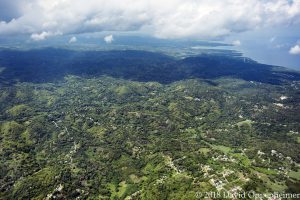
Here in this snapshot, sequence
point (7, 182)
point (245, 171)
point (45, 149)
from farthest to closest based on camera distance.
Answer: point (45, 149) < point (7, 182) < point (245, 171)

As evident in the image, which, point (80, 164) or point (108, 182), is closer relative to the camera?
point (108, 182)

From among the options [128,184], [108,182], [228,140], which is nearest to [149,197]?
[128,184]

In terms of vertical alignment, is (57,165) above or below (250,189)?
below

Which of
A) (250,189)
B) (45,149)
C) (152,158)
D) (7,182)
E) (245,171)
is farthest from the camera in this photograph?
(45,149)

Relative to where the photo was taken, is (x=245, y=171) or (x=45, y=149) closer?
(x=245, y=171)

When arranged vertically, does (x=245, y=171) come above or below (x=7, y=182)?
above

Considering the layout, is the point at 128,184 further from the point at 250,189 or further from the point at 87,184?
the point at 250,189

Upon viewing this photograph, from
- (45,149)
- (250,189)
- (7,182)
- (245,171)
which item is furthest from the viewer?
(45,149)

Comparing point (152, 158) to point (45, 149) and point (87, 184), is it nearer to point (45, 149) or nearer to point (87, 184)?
point (87, 184)

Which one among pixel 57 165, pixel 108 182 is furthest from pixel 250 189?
pixel 57 165
